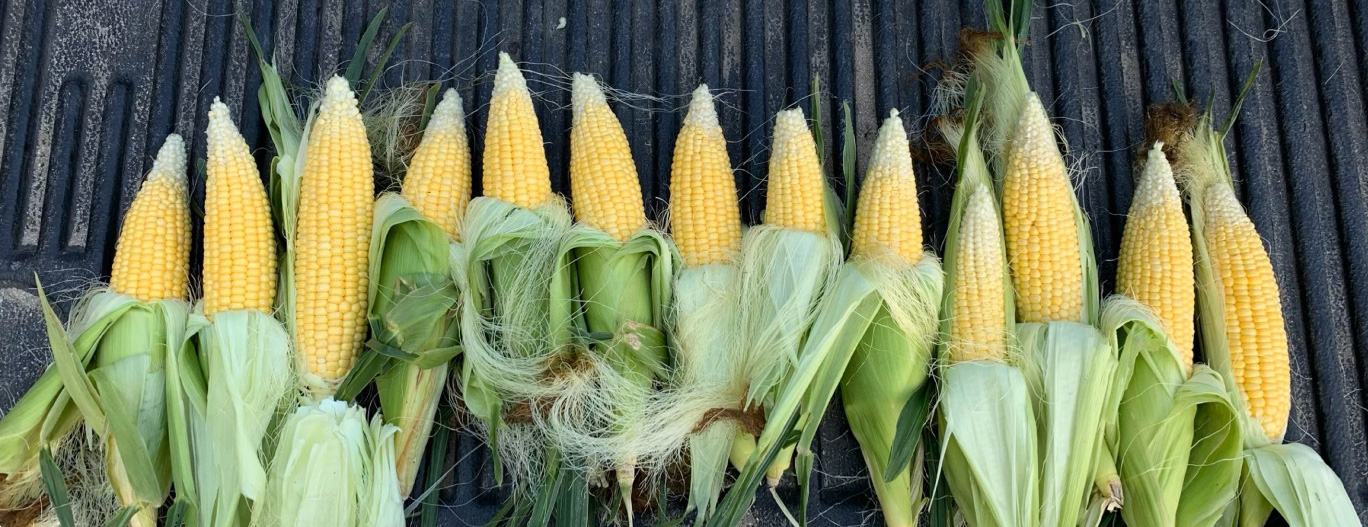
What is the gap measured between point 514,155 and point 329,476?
73 cm

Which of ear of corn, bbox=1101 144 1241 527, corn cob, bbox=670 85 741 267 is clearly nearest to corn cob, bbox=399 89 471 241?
corn cob, bbox=670 85 741 267

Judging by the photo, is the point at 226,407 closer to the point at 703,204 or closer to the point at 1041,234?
the point at 703,204

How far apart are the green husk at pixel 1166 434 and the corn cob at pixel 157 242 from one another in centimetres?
195

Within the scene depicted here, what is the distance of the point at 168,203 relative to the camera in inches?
72.3

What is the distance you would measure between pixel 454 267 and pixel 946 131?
1162mm

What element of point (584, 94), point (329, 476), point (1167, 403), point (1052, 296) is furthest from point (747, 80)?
point (329, 476)

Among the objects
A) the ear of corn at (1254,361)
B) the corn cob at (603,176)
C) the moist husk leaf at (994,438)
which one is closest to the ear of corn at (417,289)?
the corn cob at (603,176)

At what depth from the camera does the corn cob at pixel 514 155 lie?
1798 millimetres

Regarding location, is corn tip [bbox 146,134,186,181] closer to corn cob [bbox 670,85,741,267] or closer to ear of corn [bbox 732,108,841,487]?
corn cob [bbox 670,85,741,267]

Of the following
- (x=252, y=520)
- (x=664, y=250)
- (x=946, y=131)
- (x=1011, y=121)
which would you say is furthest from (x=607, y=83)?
(x=252, y=520)

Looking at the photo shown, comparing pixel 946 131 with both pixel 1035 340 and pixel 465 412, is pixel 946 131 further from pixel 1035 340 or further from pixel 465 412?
pixel 465 412

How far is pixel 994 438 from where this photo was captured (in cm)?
167

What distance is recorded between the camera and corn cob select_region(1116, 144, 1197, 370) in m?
1.78

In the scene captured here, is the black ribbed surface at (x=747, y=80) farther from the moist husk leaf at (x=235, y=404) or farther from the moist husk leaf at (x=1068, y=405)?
the moist husk leaf at (x=235, y=404)
